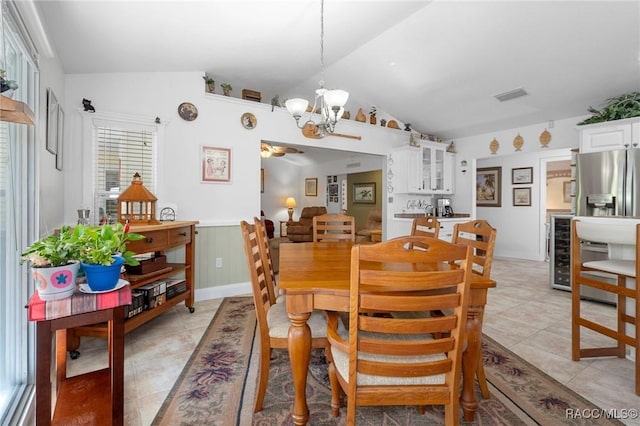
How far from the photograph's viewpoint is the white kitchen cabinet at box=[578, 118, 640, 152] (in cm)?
337

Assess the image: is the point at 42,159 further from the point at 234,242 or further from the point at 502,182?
the point at 502,182

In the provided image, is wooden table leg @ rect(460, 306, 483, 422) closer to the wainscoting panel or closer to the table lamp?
the wainscoting panel

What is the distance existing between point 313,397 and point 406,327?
946mm

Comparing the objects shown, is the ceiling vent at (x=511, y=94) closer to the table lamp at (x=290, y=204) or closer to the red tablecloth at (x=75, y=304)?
the red tablecloth at (x=75, y=304)

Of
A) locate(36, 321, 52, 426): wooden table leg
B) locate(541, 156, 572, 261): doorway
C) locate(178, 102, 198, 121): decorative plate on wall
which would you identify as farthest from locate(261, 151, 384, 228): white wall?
locate(36, 321, 52, 426): wooden table leg

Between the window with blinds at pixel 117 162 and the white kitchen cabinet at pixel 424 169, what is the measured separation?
12.0ft

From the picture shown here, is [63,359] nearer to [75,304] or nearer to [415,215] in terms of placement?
[75,304]

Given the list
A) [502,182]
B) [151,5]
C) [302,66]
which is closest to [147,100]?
[151,5]

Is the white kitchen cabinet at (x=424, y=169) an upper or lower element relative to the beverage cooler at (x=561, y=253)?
upper

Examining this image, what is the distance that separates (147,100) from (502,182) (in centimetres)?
678

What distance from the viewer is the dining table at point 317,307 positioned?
4.33 ft

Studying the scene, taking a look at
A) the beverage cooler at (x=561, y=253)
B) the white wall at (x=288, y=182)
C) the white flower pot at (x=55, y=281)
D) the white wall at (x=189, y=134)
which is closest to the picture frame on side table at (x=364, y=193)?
the white wall at (x=288, y=182)

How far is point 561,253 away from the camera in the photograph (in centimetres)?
404

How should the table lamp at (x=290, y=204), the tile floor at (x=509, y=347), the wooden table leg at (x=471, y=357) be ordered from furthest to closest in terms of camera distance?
the table lamp at (x=290, y=204) < the tile floor at (x=509, y=347) < the wooden table leg at (x=471, y=357)
